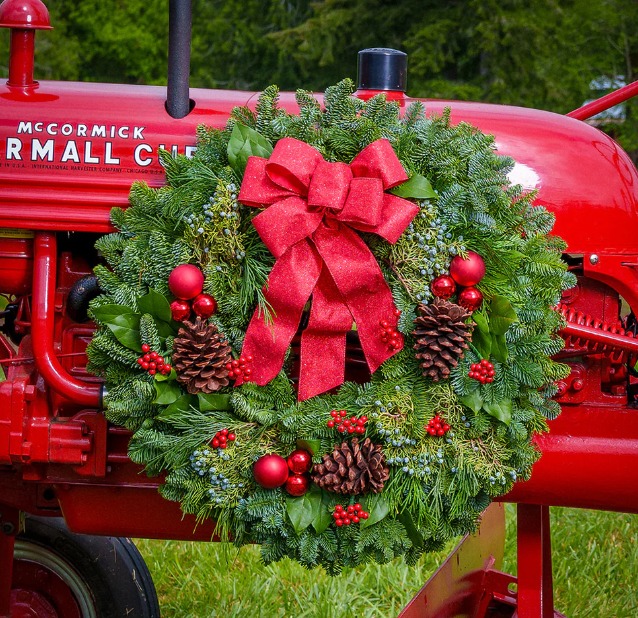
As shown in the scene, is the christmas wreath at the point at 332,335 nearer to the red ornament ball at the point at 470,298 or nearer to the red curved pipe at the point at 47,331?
the red ornament ball at the point at 470,298

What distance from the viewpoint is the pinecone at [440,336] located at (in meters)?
1.72

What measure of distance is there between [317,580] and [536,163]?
5.79 feet

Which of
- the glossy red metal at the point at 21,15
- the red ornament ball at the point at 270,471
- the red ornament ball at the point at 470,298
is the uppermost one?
A: the glossy red metal at the point at 21,15

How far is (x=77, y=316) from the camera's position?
200 centimetres

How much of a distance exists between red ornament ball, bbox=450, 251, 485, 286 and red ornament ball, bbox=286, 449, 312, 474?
1.34 feet

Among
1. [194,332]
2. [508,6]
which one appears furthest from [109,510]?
[508,6]

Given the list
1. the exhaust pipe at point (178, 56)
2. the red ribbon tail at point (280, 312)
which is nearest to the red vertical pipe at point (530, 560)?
the red ribbon tail at point (280, 312)

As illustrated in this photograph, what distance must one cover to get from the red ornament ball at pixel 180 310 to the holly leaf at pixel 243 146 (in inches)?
10.0

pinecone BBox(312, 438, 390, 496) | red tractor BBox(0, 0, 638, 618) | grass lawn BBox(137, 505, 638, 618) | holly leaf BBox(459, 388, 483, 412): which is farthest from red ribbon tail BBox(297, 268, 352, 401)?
grass lawn BBox(137, 505, 638, 618)

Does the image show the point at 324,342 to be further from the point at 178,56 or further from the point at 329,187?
the point at 178,56

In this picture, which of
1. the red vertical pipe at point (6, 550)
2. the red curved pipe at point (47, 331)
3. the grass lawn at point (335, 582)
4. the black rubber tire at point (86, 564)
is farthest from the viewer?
the grass lawn at point (335, 582)

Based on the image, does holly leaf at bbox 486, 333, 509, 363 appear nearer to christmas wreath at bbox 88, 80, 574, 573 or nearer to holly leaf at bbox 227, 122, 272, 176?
christmas wreath at bbox 88, 80, 574, 573

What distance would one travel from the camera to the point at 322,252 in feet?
5.78

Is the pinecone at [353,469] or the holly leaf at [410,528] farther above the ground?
the pinecone at [353,469]
